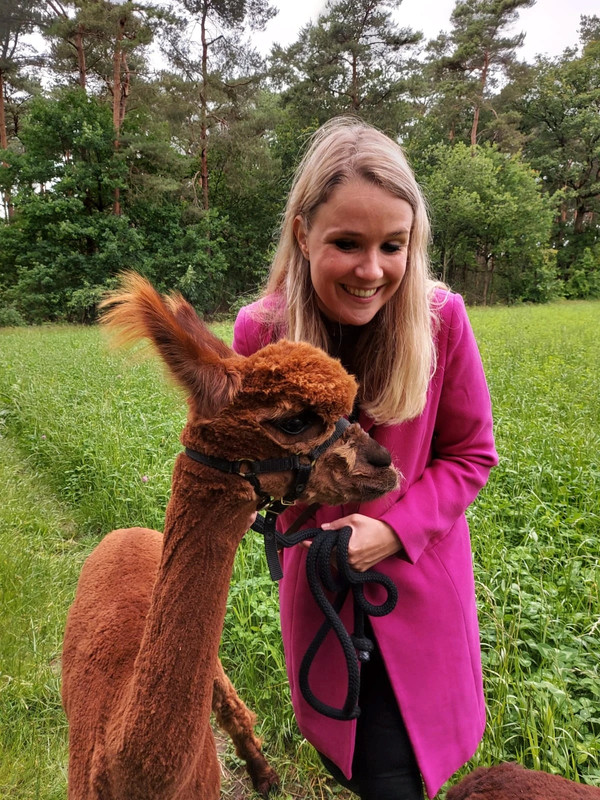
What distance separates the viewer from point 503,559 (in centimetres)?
255

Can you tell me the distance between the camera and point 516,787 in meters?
1.27

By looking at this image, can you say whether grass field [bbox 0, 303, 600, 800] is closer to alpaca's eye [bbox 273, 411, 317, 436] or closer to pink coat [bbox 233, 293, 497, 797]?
alpaca's eye [bbox 273, 411, 317, 436]

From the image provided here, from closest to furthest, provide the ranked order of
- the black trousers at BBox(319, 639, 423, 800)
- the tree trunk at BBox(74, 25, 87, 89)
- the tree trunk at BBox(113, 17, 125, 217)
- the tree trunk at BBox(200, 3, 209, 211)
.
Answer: the black trousers at BBox(319, 639, 423, 800) < the tree trunk at BBox(113, 17, 125, 217) < the tree trunk at BBox(74, 25, 87, 89) < the tree trunk at BBox(200, 3, 209, 211)

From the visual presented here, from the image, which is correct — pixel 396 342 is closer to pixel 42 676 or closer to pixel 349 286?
pixel 349 286

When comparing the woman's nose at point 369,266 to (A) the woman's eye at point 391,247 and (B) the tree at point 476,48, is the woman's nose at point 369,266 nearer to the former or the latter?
(A) the woman's eye at point 391,247

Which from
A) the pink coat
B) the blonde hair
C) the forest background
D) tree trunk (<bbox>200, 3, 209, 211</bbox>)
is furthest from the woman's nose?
tree trunk (<bbox>200, 3, 209, 211</bbox>)

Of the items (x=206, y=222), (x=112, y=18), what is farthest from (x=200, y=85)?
(x=206, y=222)

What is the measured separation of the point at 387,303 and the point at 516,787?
130 cm

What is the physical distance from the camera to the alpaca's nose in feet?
3.88

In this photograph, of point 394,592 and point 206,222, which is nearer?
point 394,592

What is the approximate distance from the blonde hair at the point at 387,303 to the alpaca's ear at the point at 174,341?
289 millimetres

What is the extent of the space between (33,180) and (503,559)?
2534 cm

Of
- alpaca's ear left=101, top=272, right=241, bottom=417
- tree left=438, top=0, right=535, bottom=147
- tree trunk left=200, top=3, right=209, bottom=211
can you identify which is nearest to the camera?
alpaca's ear left=101, top=272, right=241, bottom=417

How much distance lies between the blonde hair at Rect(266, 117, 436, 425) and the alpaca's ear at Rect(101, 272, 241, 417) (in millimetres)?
289
